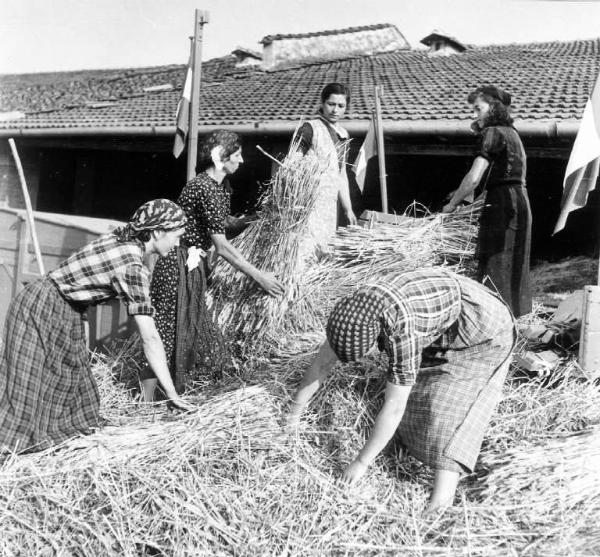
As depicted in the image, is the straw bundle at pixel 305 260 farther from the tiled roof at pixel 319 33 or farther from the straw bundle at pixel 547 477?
the tiled roof at pixel 319 33

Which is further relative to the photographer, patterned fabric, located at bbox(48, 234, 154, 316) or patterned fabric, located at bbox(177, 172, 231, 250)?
patterned fabric, located at bbox(177, 172, 231, 250)

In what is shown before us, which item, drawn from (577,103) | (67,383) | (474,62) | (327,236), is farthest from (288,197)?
(474,62)

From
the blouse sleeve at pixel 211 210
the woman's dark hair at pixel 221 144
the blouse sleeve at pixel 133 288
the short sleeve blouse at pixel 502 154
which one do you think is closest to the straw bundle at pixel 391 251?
the short sleeve blouse at pixel 502 154

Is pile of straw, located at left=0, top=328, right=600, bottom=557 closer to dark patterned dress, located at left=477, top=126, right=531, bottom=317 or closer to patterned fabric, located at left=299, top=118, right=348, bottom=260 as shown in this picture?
dark patterned dress, located at left=477, top=126, right=531, bottom=317

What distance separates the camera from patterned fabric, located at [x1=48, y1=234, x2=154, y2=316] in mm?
2900

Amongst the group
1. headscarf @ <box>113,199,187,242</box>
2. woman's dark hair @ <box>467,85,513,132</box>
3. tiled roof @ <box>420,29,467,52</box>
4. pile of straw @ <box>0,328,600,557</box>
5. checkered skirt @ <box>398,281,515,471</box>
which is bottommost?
pile of straw @ <box>0,328,600,557</box>

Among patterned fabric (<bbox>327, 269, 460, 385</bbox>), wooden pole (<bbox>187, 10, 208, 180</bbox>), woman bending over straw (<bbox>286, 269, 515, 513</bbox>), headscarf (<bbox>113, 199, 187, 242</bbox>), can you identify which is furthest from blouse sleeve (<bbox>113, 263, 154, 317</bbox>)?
wooden pole (<bbox>187, 10, 208, 180</bbox>)

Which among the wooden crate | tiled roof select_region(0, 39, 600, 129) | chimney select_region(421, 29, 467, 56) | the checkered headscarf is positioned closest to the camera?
the checkered headscarf

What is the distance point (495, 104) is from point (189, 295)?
2.07 metres

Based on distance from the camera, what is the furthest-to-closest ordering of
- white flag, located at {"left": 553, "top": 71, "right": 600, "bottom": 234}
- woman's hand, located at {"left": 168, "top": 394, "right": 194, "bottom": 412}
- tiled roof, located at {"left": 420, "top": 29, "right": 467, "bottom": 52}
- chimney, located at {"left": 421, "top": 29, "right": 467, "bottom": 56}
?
chimney, located at {"left": 421, "top": 29, "right": 467, "bottom": 56} → tiled roof, located at {"left": 420, "top": 29, "right": 467, "bottom": 52} → white flag, located at {"left": 553, "top": 71, "right": 600, "bottom": 234} → woman's hand, located at {"left": 168, "top": 394, "right": 194, "bottom": 412}

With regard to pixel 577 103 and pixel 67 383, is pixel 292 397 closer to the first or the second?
pixel 67 383

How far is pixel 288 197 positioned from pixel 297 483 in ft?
A: 6.06

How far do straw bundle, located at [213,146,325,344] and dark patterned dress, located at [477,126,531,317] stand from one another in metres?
1.00

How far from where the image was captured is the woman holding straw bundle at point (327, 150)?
13.6 ft
